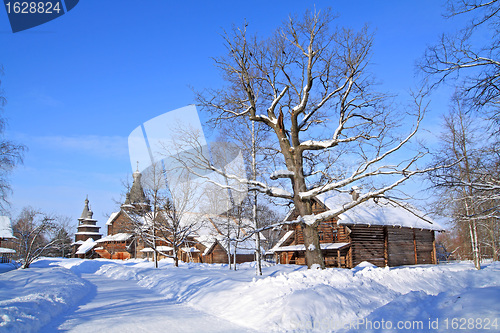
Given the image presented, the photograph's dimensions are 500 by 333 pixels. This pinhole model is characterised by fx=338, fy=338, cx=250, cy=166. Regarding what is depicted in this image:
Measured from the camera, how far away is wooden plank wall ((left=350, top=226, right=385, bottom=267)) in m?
26.9

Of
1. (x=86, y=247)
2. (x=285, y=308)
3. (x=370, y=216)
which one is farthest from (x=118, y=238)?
(x=285, y=308)

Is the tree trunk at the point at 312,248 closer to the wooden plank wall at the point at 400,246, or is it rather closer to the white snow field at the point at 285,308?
the white snow field at the point at 285,308

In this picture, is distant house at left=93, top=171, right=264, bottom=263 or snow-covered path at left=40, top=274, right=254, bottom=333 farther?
distant house at left=93, top=171, right=264, bottom=263

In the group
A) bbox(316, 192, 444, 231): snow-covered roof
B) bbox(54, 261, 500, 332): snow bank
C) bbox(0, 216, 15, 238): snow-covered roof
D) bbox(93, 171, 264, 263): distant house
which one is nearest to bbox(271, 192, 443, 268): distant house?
bbox(316, 192, 444, 231): snow-covered roof

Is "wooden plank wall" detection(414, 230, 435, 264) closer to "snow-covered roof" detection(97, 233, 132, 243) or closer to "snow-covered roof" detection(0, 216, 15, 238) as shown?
"snow-covered roof" detection(97, 233, 132, 243)

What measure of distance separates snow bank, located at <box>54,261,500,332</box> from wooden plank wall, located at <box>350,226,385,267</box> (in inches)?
538

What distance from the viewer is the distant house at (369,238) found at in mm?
26766

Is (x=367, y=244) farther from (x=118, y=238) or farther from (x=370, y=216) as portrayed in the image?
(x=118, y=238)

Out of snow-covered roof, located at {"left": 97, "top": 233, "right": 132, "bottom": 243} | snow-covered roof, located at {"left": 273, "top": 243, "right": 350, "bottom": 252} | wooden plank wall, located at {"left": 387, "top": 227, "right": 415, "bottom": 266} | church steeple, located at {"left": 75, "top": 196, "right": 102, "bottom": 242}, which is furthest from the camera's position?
church steeple, located at {"left": 75, "top": 196, "right": 102, "bottom": 242}

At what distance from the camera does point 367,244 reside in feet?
90.3

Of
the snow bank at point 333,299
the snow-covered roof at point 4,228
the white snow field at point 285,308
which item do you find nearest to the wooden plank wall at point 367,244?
the snow bank at point 333,299

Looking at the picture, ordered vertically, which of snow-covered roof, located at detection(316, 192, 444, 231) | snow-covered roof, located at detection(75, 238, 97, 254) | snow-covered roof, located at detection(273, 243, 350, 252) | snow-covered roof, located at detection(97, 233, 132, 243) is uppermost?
snow-covered roof, located at detection(316, 192, 444, 231)

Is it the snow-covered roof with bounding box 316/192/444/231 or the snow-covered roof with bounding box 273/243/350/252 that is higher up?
the snow-covered roof with bounding box 316/192/444/231

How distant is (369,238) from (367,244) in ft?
1.80
